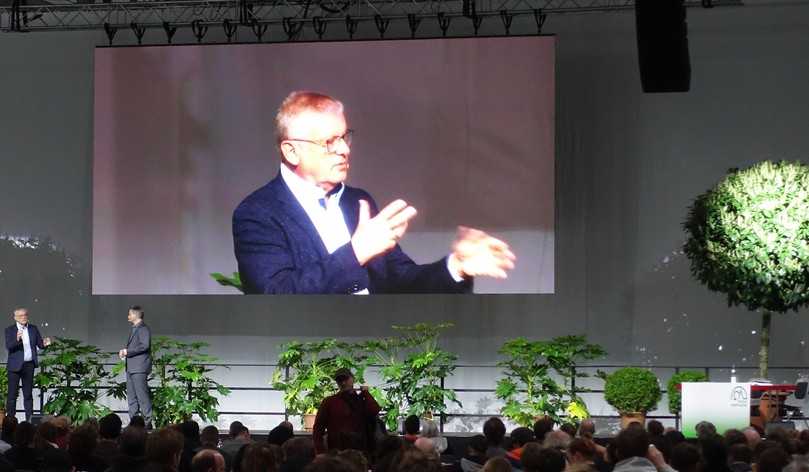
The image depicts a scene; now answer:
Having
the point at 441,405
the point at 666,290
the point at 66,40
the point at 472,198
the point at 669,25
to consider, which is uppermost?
the point at 66,40

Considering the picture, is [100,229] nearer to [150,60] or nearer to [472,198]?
[150,60]

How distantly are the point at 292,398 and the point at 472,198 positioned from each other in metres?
3.04

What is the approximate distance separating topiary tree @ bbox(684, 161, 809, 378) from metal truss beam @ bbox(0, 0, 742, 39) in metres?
2.18

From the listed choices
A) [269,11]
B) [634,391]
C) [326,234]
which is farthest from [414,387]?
[269,11]

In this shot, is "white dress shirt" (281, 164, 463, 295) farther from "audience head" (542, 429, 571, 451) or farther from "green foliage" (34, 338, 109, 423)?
"audience head" (542, 429, 571, 451)

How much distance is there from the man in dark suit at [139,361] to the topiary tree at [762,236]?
5548 millimetres

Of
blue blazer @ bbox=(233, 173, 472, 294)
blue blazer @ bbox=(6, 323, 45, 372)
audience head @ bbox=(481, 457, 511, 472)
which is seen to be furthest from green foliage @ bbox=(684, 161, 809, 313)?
audience head @ bbox=(481, 457, 511, 472)

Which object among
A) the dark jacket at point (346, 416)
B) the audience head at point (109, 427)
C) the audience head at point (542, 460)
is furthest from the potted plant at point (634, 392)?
the audience head at point (542, 460)

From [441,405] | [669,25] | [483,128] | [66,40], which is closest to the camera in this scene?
[669,25]

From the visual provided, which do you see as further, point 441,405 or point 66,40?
point 66,40

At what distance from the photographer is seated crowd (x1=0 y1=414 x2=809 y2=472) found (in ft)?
17.5

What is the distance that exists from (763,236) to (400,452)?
23.9 ft

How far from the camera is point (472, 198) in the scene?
14.4 meters

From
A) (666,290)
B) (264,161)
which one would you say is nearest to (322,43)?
(264,161)
